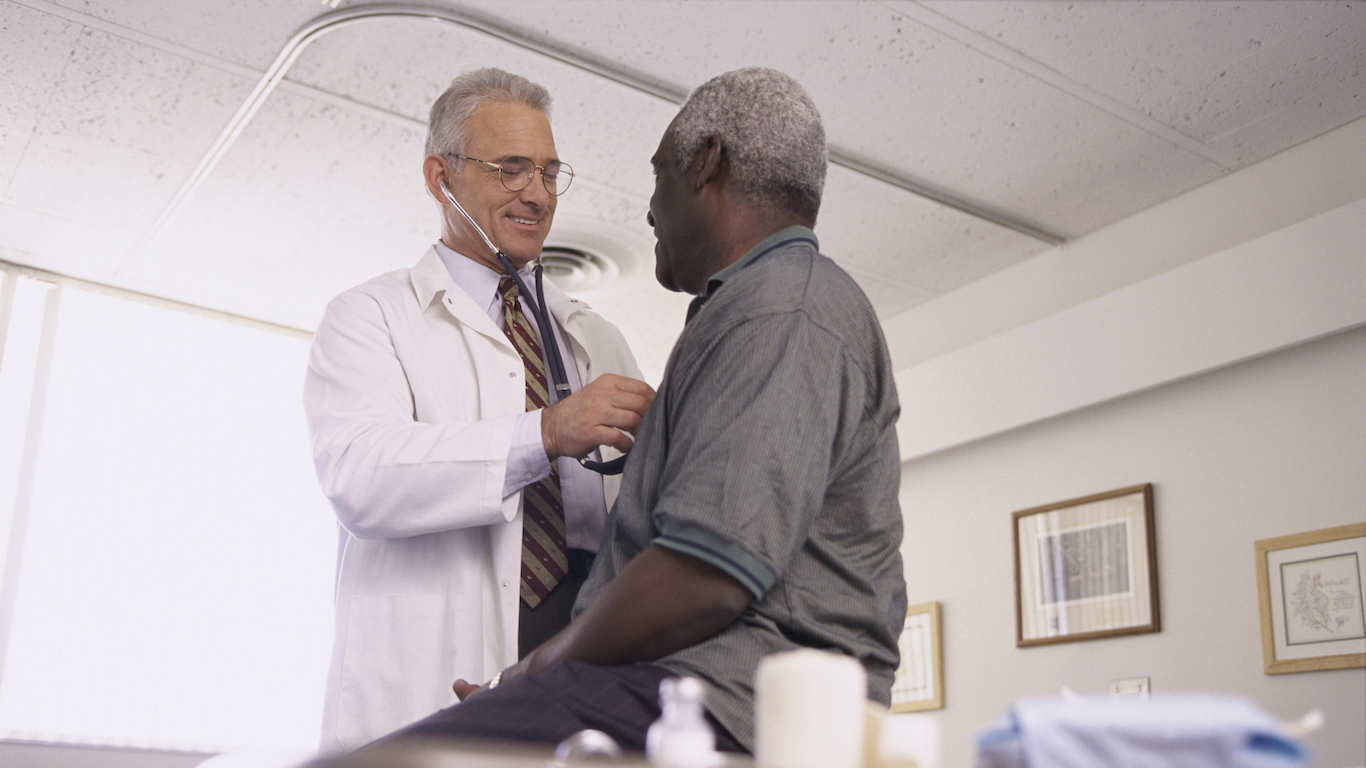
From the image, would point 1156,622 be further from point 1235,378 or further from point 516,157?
point 516,157

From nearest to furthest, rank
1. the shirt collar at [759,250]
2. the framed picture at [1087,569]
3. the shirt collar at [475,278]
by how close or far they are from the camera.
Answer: the shirt collar at [759,250], the shirt collar at [475,278], the framed picture at [1087,569]

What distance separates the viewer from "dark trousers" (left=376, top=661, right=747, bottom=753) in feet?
3.75

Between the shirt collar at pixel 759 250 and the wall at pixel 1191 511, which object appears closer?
the shirt collar at pixel 759 250

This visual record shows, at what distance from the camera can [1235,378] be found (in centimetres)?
363

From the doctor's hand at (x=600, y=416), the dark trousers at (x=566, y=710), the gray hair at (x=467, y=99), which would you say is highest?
the gray hair at (x=467, y=99)

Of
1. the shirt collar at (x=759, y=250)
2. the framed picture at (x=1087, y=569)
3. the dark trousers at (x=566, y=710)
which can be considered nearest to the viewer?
the dark trousers at (x=566, y=710)

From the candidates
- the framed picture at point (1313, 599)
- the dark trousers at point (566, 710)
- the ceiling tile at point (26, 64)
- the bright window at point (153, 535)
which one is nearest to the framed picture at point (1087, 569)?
the framed picture at point (1313, 599)

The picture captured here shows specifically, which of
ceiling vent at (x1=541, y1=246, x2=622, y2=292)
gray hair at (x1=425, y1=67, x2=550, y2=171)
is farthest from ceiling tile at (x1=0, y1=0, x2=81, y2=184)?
ceiling vent at (x1=541, y1=246, x2=622, y2=292)

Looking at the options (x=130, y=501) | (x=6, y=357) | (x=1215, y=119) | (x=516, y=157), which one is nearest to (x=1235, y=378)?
(x=1215, y=119)

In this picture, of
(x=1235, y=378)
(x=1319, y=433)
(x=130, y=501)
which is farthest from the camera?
(x=130, y=501)

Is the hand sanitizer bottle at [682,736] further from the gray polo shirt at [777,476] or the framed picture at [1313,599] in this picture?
the framed picture at [1313,599]

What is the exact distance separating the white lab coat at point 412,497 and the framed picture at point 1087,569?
238cm

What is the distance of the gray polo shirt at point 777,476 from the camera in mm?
1158

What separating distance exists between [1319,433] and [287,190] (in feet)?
10.7
